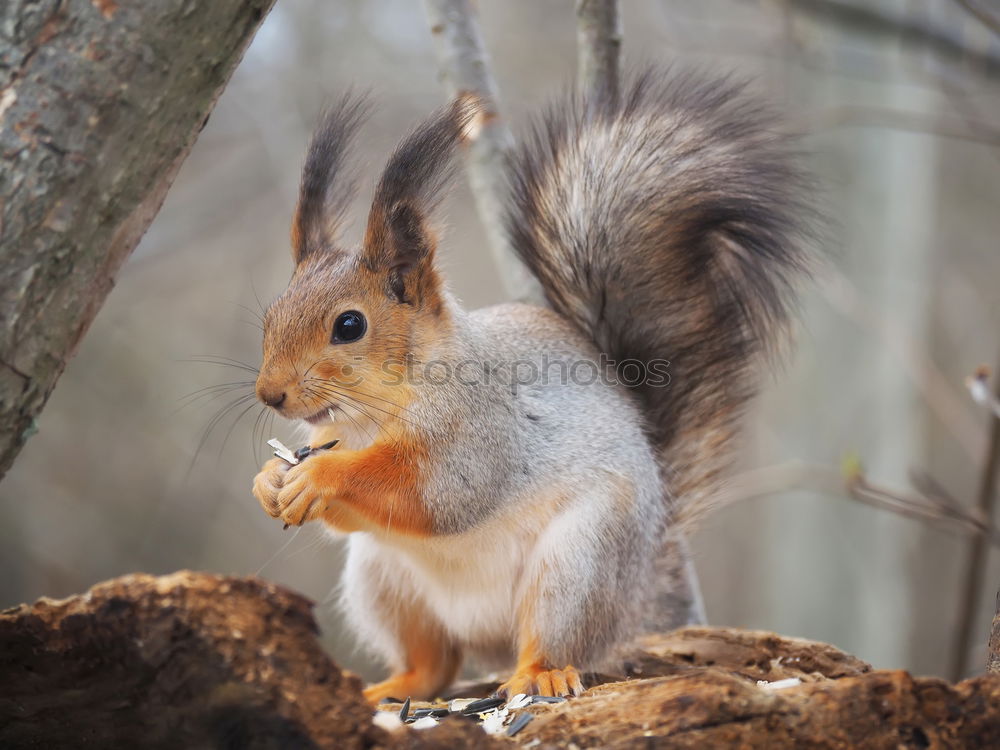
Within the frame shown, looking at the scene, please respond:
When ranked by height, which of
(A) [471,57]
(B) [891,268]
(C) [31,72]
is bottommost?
(C) [31,72]

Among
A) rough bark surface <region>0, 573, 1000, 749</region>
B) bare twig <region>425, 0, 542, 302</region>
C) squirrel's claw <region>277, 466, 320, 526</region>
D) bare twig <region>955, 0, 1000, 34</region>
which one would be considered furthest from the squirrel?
rough bark surface <region>0, 573, 1000, 749</region>

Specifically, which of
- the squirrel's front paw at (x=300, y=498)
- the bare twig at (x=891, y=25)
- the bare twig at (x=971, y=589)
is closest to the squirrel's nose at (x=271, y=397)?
the squirrel's front paw at (x=300, y=498)

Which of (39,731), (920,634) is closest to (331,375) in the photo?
(39,731)

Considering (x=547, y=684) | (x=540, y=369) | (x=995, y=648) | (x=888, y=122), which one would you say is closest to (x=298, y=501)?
(x=547, y=684)

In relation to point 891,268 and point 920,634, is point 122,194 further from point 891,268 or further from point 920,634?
point 920,634

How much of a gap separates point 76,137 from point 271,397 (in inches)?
28.0

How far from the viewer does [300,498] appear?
6.40 feet

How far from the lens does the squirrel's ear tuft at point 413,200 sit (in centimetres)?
Result: 202

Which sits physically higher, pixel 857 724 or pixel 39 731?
pixel 857 724

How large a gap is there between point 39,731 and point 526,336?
1.33m

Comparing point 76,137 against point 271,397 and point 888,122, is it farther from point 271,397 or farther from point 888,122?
point 888,122

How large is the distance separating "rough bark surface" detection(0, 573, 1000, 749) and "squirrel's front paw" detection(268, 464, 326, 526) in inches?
22.6

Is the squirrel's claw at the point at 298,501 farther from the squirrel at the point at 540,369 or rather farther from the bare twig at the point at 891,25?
the bare twig at the point at 891,25

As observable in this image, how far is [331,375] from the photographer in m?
2.06
